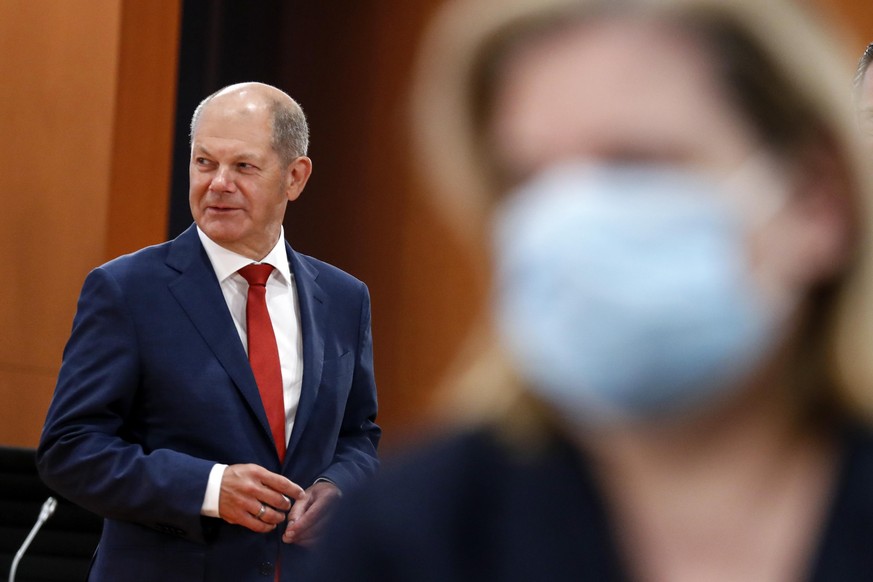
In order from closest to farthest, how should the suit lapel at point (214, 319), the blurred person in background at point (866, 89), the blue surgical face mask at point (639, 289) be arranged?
the blue surgical face mask at point (639, 289) → the blurred person in background at point (866, 89) → the suit lapel at point (214, 319)

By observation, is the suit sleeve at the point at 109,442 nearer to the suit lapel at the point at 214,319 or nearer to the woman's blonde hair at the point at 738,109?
the suit lapel at the point at 214,319

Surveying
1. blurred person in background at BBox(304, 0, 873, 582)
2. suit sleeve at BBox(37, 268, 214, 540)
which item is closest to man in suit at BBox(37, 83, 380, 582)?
suit sleeve at BBox(37, 268, 214, 540)

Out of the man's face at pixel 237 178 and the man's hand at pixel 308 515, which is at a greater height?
the man's face at pixel 237 178

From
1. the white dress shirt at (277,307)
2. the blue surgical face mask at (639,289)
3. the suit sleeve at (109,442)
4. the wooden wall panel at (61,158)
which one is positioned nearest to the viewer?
the blue surgical face mask at (639,289)

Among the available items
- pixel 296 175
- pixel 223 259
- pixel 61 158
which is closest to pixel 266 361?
pixel 223 259

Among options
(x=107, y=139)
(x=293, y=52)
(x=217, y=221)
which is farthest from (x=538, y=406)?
(x=293, y=52)

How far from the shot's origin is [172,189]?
4832mm

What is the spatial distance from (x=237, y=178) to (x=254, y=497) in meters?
0.78

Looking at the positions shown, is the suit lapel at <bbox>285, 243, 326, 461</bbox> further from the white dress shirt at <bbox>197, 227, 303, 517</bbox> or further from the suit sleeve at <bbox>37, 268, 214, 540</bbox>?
the suit sleeve at <bbox>37, 268, 214, 540</bbox>

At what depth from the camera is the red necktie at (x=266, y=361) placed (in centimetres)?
270

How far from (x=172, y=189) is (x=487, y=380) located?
13.4 ft

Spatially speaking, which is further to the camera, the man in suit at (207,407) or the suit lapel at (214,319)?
the suit lapel at (214,319)

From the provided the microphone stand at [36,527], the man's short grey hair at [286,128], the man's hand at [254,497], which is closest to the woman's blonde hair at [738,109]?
the man's hand at [254,497]

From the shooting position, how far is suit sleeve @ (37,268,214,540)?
8.20 feet
